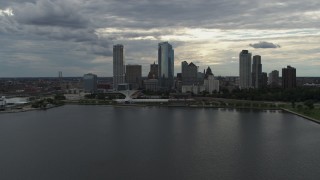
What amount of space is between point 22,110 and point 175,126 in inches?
359

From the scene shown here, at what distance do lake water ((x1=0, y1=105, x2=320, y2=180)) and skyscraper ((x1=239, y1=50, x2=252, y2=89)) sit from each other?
23415mm

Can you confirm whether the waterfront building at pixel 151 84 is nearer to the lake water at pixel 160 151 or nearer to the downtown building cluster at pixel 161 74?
the downtown building cluster at pixel 161 74

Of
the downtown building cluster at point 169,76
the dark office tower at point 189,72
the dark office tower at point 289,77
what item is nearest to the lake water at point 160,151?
the dark office tower at point 289,77

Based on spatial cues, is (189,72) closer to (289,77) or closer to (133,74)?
(133,74)

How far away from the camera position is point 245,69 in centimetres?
3531

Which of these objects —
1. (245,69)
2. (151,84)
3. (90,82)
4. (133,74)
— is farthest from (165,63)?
(245,69)

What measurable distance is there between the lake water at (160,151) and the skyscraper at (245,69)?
23.4 meters

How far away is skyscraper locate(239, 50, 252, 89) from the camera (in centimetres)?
3531

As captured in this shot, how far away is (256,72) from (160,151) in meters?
30.5

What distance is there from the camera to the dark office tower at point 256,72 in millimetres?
36219

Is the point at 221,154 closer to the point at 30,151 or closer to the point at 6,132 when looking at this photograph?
the point at 30,151

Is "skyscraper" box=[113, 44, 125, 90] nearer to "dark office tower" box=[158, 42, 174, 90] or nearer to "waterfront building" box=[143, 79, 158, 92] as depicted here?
"waterfront building" box=[143, 79, 158, 92]

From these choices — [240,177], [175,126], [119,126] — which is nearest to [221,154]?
[240,177]

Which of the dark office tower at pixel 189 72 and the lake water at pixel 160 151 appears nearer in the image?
the lake water at pixel 160 151
